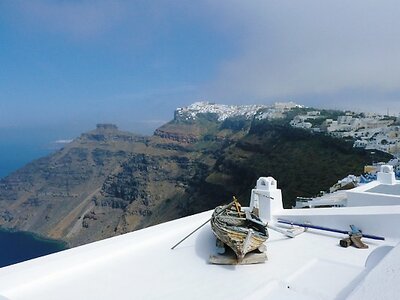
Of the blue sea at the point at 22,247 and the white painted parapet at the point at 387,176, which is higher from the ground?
the white painted parapet at the point at 387,176

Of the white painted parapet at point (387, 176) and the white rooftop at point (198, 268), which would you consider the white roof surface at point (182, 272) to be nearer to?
the white rooftop at point (198, 268)

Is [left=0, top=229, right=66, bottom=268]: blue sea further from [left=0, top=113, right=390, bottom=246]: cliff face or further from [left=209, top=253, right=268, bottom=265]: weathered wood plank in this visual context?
[left=209, top=253, right=268, bottom=265]: weathered wood plank

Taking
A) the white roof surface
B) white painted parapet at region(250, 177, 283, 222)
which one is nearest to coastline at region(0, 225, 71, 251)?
white painted parapet at region(250, 177, 283, 222)

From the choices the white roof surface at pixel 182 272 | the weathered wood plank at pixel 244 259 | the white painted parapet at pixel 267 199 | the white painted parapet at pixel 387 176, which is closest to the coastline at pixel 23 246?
the white painted parapet at pixel 387 176

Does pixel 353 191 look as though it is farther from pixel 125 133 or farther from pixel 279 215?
pixel 125 133

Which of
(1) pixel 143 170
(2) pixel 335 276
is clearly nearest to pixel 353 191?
(2) pixel 335 276
